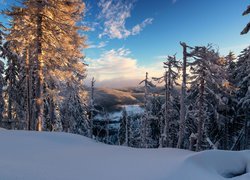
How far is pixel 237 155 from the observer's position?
825cm

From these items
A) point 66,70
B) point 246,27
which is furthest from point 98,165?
point 246,27

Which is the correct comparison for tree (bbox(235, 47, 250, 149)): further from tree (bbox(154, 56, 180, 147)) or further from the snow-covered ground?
the snow-covered ground

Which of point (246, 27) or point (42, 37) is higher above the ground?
point (246, 27)

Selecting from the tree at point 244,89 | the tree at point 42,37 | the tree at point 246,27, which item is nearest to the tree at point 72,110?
the tree at point 42,37

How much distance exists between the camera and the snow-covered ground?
5.24 meters

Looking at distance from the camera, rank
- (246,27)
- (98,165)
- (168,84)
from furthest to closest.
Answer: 1. (168,84)
2. (246,27)
3. (98,165)

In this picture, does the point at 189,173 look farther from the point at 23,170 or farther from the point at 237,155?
the point at 23,170

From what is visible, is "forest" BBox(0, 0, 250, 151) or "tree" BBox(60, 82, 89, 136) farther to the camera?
"tree" BBox(60, 82, 89, 136)

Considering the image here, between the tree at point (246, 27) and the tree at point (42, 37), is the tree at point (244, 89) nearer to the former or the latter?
the tree at point (246, 27)

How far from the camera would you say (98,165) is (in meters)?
6.52

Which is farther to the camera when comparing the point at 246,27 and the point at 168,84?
the point at 168,84

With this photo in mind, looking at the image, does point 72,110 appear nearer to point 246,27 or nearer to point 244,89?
point 244,89

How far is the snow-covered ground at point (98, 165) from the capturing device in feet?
17.2

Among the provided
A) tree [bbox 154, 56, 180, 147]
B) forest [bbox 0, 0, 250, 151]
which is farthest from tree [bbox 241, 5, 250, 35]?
tree [bbox 154, 56, 180, 147]
